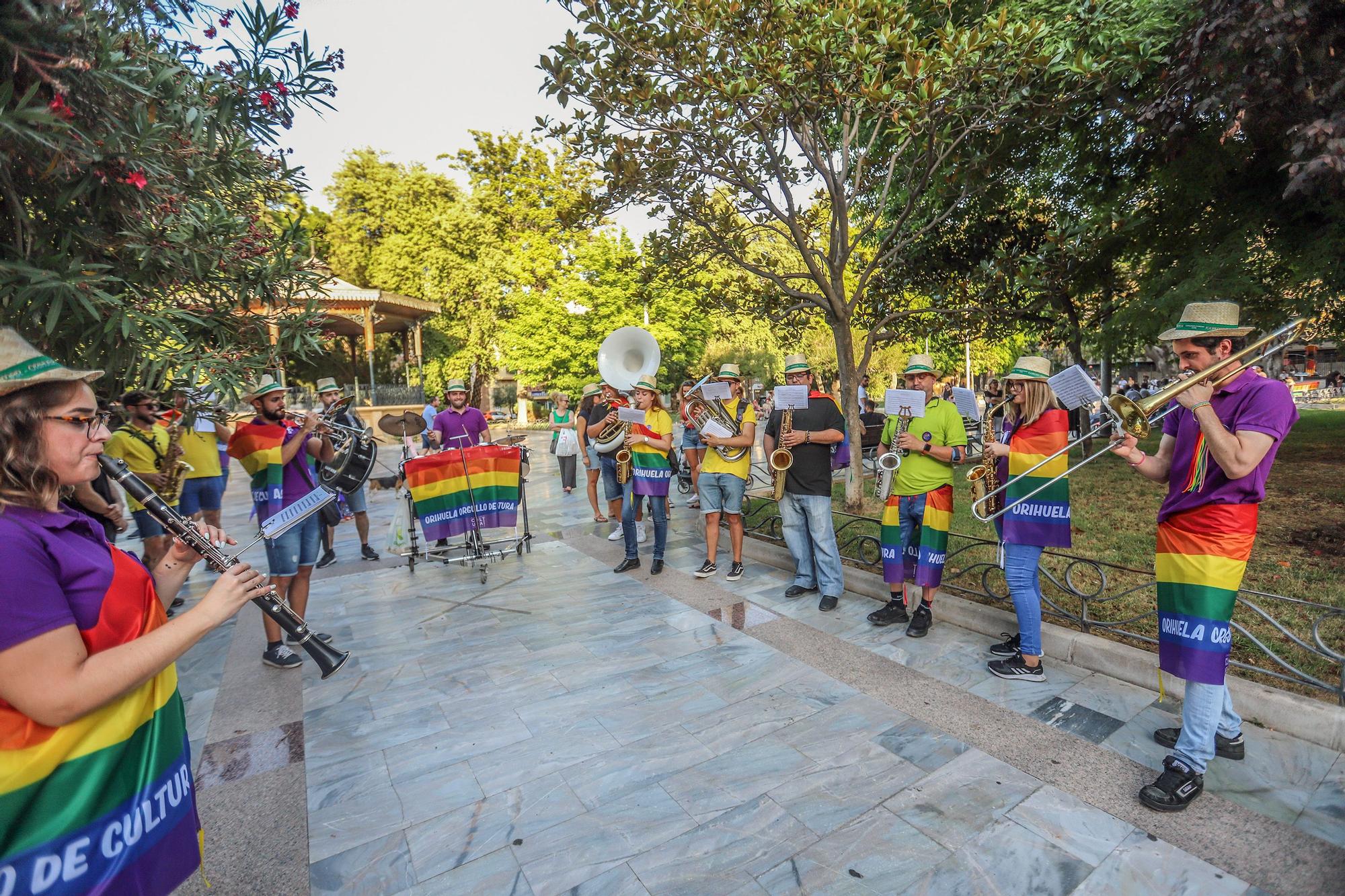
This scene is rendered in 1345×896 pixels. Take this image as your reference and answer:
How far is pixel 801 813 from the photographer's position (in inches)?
113

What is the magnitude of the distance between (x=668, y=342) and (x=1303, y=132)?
80.1 ft

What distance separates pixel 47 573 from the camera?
146cm

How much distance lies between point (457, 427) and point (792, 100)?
16.4 ft

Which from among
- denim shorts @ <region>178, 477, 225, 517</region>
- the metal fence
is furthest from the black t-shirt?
denim shorts @ <region>178, 477, 225, 517</region>

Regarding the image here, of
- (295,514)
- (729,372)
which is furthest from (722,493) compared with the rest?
(295,514)

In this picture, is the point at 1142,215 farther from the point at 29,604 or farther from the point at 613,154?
the point at 29,604

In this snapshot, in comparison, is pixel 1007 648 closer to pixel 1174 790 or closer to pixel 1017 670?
pixel 1017 670

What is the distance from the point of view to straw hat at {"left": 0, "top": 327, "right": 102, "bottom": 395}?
1.50 m

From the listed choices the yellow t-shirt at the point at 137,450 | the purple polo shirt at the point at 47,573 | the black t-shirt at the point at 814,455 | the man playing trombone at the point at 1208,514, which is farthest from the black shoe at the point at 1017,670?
the yellow t-shirt at the point at 137,450

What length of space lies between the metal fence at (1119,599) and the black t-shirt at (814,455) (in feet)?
3.02

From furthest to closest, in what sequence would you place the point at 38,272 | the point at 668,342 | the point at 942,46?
the point at 668,342 → the point at 942,46 → the point at 38,272

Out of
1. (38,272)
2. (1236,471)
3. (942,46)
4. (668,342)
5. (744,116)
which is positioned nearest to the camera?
(38,272)

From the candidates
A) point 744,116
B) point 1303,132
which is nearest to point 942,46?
point 744,116

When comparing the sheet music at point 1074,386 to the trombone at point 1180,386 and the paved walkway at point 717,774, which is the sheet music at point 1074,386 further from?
the paved walkway at point 717,774
